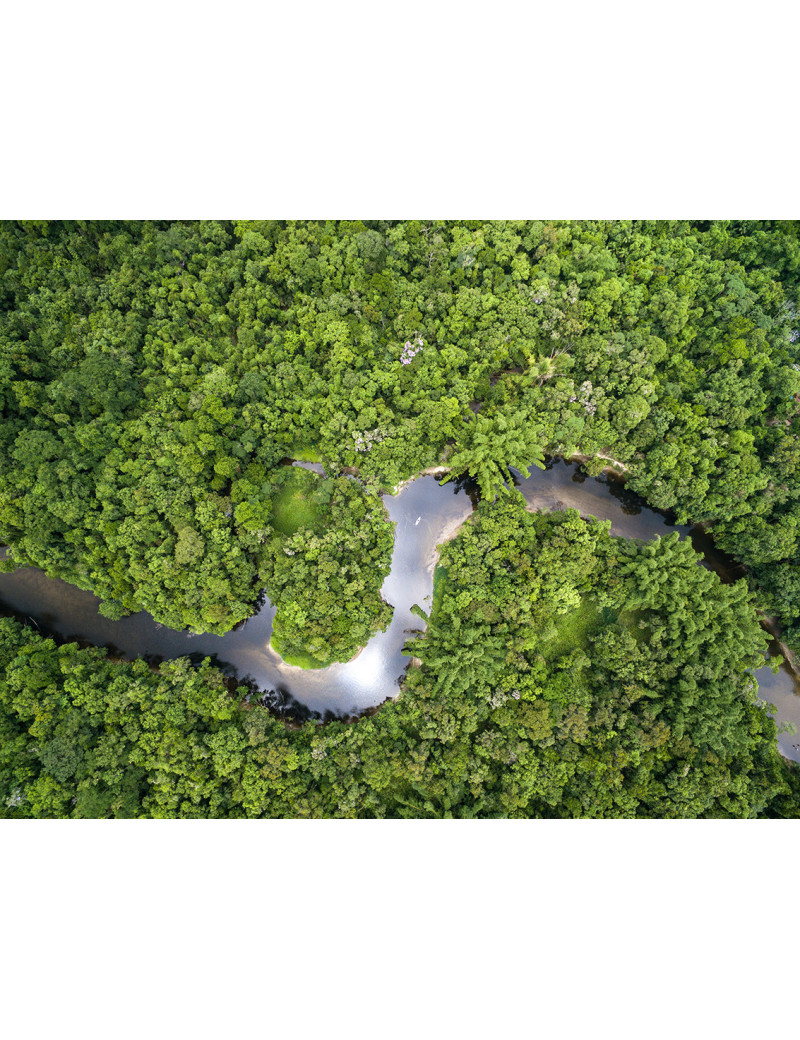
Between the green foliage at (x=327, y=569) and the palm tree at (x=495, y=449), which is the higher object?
the palm tree at (x=495, y=449)

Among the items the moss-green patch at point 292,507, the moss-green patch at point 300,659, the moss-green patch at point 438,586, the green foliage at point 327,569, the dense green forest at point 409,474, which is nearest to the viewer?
the dense green forest at point 409,474

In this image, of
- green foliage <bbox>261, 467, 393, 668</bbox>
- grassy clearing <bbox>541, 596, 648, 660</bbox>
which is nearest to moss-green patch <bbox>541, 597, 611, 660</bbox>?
grassy clearing <bbox>541, 596, 648, 660</bbox>

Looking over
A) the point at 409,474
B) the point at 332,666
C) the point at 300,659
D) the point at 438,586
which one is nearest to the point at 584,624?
the point at 438,586

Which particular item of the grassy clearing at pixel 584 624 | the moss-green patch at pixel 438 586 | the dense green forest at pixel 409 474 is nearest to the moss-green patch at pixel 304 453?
the dense green forest at pixel 409 474

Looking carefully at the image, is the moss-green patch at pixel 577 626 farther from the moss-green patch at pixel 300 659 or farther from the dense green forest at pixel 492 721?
the moss-green patch at pixel 300 659

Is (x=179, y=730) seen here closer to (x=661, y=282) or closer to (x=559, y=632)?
(x=559, y=632)

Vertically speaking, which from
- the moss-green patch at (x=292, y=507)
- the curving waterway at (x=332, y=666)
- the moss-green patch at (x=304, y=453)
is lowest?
the curving waterway at (x=332, y=666)
